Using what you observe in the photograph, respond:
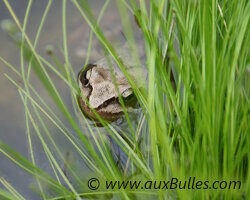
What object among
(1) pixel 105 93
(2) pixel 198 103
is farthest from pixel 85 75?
(2) pixel 198 103

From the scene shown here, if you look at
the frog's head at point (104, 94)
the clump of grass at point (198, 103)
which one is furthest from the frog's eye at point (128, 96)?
the clump of grass at point (198, 103)

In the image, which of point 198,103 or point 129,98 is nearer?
point 198,103

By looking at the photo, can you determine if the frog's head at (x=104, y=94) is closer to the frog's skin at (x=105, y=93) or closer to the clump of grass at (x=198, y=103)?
the frog's skin at (x=105, y=93)

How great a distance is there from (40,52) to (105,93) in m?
0.28

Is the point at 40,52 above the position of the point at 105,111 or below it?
above

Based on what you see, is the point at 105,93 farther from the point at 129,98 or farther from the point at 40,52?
the point at 40,52

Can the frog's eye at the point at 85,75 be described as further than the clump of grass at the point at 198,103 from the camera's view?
Yes

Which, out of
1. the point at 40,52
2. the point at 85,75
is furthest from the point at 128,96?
the point at 40,52

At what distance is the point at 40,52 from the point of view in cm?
134

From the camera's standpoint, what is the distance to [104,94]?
4.10 ft

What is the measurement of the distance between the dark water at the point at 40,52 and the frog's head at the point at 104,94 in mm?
69

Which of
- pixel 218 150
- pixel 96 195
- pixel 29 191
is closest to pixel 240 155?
pixel 218 150

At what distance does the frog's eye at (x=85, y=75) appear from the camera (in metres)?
1.28

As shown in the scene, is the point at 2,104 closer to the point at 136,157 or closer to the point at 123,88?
the point at 123,88
